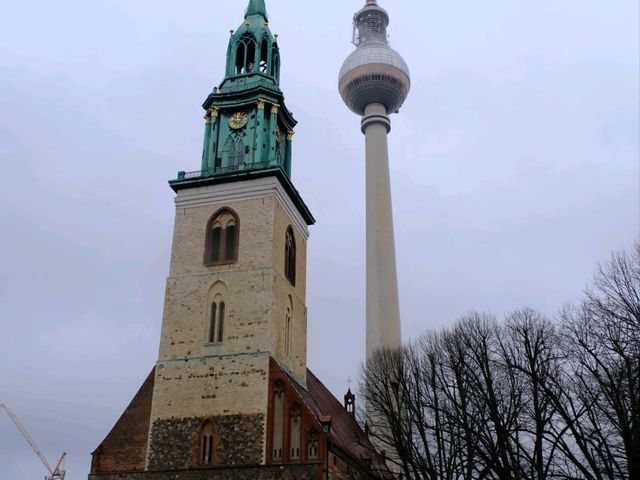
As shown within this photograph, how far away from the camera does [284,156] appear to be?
43.6 meters

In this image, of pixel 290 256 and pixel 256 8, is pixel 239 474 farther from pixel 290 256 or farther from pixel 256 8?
pixel 256 8

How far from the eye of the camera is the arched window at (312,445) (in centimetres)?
3095

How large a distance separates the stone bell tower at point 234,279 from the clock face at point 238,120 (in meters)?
0.08

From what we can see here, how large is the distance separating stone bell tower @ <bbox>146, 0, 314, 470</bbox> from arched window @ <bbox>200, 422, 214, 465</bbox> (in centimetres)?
6

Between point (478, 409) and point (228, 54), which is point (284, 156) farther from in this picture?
point (478, 409)

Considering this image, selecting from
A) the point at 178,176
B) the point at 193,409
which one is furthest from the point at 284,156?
the point at 193,409

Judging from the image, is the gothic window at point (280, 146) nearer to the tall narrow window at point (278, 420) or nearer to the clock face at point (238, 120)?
the clock face at point (238, 120)

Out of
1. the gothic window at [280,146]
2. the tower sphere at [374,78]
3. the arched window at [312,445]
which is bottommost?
the arched window at [312,445]

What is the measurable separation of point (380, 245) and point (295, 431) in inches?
1408

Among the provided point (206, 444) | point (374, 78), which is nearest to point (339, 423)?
point (206, 444)

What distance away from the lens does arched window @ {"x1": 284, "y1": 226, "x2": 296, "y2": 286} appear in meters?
39.8

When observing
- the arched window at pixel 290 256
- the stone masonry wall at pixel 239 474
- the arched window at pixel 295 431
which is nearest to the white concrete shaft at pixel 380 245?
the arched window at pixel 290 256

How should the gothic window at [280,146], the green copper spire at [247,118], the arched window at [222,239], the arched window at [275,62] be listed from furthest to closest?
the arched window at [275,62]
the gothic window at [280,146]
the green copper spire at [247,118]
the arched window at [222,239]

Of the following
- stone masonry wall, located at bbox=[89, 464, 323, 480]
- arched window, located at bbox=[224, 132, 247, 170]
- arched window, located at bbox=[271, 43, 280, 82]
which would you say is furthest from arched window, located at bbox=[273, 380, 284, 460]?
arched window, located at bbox=[271, 43, 280, 82]
